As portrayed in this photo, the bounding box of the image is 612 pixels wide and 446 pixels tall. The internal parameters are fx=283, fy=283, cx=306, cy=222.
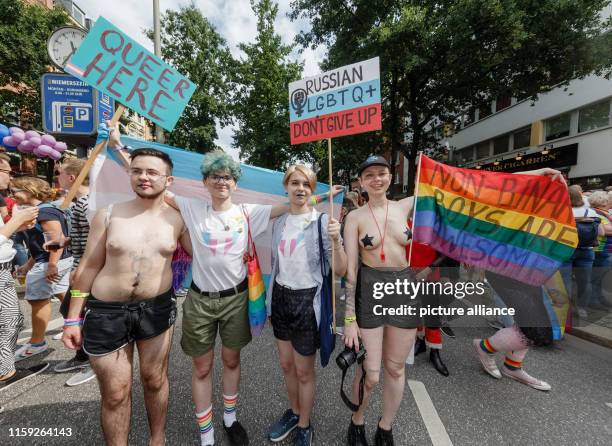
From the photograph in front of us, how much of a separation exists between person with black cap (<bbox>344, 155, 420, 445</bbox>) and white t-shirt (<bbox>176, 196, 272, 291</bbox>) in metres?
0.83

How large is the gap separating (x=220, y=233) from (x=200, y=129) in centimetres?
1622

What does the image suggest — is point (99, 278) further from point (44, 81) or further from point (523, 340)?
point (44, 81)

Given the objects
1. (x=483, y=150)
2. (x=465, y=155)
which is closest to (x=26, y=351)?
(x=483, y=150)

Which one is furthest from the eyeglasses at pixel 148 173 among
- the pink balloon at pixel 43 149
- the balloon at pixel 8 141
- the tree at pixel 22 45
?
the tree at pixel 22 45

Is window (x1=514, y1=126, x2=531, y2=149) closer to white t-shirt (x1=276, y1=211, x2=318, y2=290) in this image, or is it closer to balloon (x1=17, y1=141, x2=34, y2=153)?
white t-shirt (x1=276, y1=211, x2=318, y2=290)

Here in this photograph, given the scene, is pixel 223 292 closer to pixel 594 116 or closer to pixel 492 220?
pixel 492 220

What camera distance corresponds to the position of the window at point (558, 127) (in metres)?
15.8

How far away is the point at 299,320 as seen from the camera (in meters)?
2.03

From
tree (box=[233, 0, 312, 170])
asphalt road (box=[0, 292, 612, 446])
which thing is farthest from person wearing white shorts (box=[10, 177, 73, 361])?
tree (box=[233, 0, 312, 170])

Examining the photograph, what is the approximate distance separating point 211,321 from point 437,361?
2.60 meters

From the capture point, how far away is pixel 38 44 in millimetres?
15203

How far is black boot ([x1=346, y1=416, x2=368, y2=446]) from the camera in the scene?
2.16 m

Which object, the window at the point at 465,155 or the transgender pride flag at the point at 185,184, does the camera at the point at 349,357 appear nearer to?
the transgender pride flag at the point at 185,184

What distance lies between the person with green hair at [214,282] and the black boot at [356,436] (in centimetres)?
79
